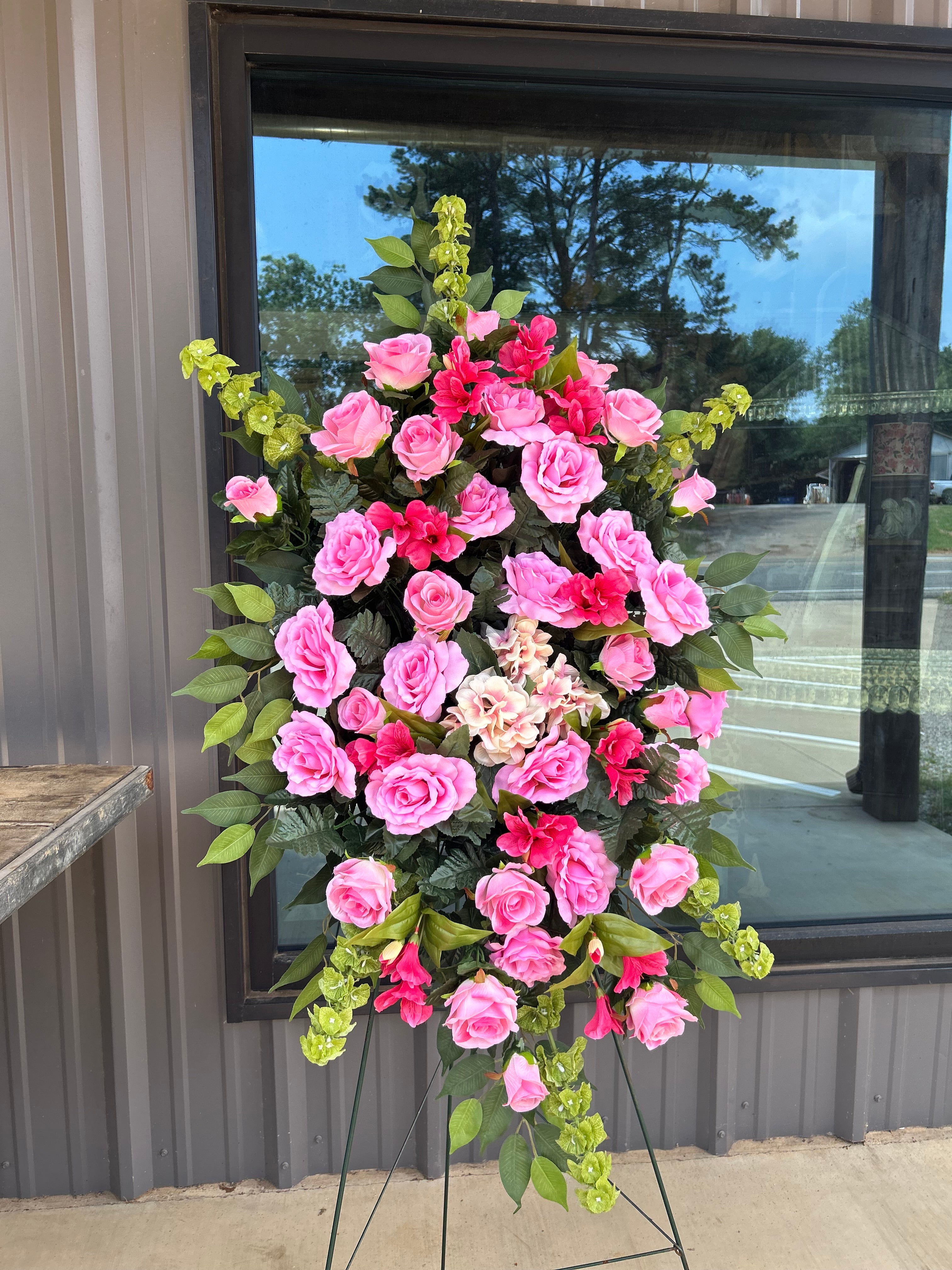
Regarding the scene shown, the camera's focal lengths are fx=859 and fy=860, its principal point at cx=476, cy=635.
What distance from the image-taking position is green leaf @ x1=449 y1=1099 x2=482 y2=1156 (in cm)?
96

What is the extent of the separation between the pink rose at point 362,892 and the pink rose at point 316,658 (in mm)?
179

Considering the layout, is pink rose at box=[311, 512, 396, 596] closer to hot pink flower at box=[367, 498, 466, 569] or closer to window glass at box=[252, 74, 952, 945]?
hot pink flower at box=[367, 498, 466, 569]

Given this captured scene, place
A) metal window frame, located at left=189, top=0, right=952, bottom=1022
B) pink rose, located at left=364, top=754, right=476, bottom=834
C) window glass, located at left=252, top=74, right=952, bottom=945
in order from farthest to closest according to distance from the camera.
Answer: window glass, located at left=252, top=74, right=952, bottom=945
metal window frame, located at left=189, top=0, right=952, bottom=1022
pink rose, located at left=364, top=754, right=476, bottom=834

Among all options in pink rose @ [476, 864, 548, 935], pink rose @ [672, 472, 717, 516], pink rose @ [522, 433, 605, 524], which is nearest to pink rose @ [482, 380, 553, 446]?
pink rose @ [522, 433, 605, 524]

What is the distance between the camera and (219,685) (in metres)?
1.02

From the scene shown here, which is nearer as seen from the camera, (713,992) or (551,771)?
(551,771)

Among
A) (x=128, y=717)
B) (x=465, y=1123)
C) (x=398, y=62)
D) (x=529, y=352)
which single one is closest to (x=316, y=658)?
(x=529, y=352)

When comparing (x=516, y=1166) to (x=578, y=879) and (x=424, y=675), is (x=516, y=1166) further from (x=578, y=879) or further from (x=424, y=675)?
(x=424, y=675)

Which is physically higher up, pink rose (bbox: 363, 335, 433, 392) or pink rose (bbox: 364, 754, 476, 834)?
pink rose (bbox: 363, 335, 433, 392)

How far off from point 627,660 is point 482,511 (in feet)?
0.76

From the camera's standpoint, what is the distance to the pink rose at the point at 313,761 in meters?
0.92

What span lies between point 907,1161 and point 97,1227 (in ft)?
5.33

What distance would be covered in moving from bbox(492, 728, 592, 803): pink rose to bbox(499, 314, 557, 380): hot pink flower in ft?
1.36

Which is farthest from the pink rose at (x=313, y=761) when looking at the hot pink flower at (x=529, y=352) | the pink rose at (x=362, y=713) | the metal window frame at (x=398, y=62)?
the metal window frame at (x=398, y=62)
